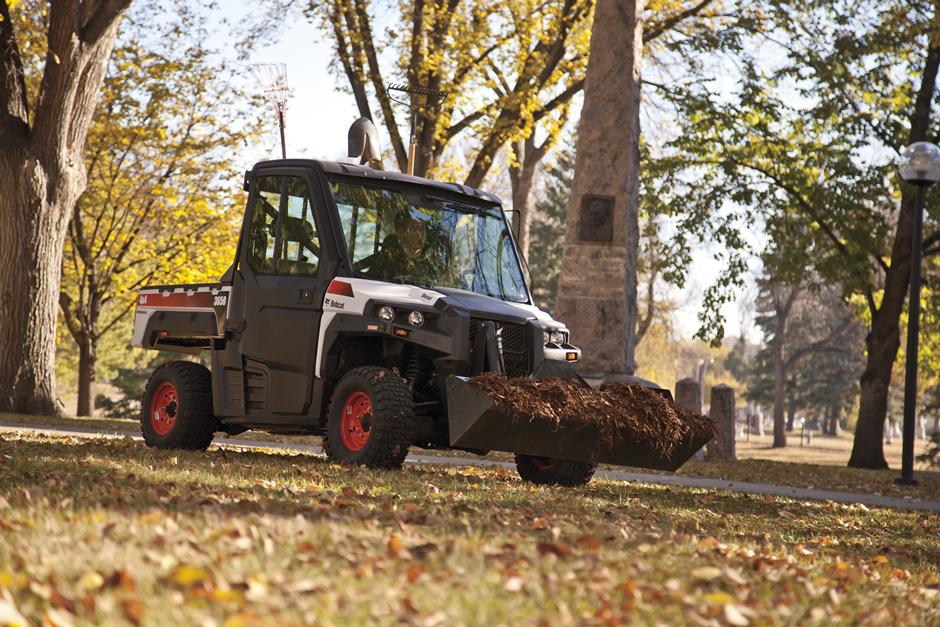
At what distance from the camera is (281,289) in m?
9.91

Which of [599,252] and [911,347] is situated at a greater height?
[599,252]

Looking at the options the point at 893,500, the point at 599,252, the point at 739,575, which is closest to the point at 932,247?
the point at 599,252

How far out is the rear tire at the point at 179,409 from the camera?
1067cm

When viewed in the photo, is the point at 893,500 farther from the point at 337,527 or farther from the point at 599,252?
the point at 337,527

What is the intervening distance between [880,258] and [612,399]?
14.9 meters

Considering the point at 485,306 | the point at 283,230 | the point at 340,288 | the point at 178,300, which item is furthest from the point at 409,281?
the point at 178,300

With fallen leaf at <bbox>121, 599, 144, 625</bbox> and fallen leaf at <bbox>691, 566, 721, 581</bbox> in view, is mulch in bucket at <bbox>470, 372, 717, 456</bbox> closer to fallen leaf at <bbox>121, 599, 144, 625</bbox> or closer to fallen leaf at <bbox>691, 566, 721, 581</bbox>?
fallen leaf at <bbox>691, 566, 721, 581</bbox>

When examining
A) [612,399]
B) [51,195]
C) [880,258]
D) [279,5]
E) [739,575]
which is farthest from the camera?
[279,5]

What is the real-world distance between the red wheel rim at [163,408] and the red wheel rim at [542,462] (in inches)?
129

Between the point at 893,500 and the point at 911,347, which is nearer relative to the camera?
the point at 893,500

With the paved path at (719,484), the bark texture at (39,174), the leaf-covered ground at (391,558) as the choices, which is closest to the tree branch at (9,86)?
the bark texture at (39,174)

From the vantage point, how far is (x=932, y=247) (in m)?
22.8

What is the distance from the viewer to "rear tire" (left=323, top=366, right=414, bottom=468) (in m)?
8.92

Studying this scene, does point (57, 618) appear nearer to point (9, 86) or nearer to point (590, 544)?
point (590, 544)
